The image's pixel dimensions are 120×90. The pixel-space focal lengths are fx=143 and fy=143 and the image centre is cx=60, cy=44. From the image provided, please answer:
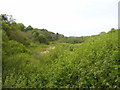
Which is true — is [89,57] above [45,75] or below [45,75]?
above

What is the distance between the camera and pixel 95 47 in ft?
21.7

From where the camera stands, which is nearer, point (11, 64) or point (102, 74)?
point (102, 74)

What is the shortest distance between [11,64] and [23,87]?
2.88 meters

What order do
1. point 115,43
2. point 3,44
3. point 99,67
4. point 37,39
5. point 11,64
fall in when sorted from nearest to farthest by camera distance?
point 99,67 < point 115,43 < point 11,64 < point 3,44 < point 37,39

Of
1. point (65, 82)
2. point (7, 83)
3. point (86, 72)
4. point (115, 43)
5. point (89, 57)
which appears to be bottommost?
point (7, 83)

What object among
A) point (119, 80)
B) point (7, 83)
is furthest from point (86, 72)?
point (7, 83)

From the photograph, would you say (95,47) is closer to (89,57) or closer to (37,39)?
(89,57)

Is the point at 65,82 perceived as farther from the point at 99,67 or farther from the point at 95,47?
the point at 95,47

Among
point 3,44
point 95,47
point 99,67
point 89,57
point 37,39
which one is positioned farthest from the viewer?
point 37,39

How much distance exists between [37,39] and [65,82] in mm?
17388

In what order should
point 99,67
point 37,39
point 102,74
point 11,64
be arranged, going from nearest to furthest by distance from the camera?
point 102,74 < point 99,67 < point 11,64 < point 37,39

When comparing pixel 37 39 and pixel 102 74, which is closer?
pixel 102 74

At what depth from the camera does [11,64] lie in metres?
8.30

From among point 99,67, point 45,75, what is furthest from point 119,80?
point 45,75
